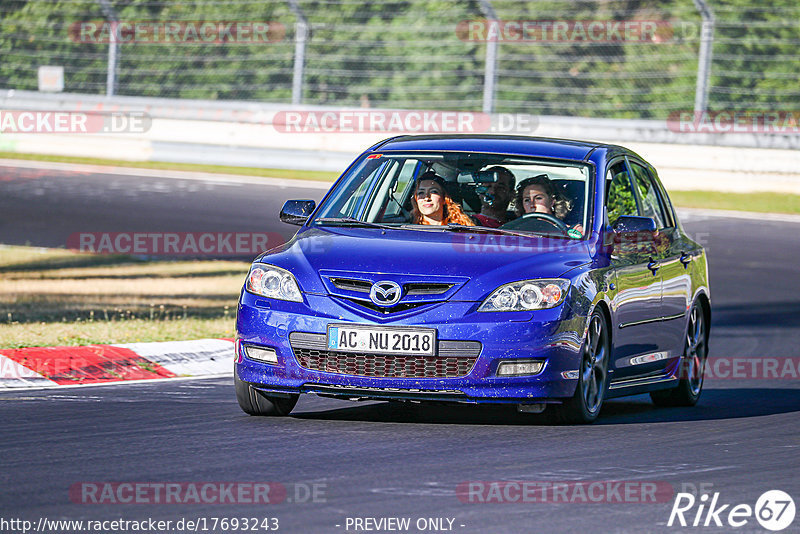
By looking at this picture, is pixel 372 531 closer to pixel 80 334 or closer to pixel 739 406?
pixel 739 406

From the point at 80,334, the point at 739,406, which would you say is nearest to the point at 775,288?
the point at 739,406

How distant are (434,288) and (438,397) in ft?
1.81

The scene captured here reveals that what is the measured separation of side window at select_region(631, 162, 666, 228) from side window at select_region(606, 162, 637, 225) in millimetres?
141

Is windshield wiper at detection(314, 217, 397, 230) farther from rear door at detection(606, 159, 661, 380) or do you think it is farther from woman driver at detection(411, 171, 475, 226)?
rear door at detection(606, 159, 661, 380)

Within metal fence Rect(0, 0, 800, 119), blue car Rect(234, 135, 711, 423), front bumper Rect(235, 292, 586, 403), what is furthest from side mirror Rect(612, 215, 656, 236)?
metal fence Rect(0, 0, 800, 119)

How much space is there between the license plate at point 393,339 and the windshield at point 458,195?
119 cm

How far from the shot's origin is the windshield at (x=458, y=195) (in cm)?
939

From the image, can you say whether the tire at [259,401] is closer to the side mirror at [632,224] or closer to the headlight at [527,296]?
the headlight at [527,296]

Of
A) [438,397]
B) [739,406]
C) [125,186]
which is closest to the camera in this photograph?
[438,397]

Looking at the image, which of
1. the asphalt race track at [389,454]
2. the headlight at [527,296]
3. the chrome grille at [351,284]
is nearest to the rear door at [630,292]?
the asphalt race track at [389,454]

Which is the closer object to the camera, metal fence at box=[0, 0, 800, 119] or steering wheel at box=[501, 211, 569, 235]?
steering wheel at box=[501, 211, 569, 235]

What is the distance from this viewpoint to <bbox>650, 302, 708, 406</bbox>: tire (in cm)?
1042

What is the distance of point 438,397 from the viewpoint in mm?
8234

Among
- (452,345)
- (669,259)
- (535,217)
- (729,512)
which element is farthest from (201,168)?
(729,512)
